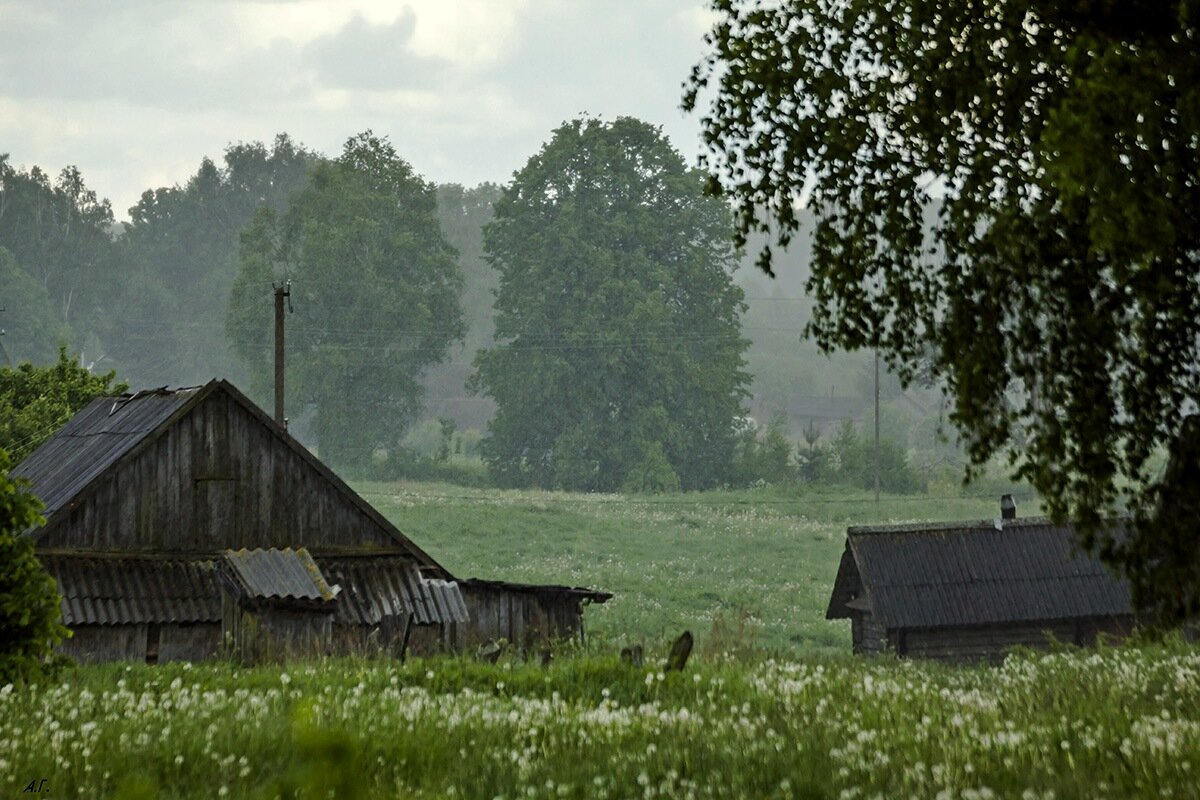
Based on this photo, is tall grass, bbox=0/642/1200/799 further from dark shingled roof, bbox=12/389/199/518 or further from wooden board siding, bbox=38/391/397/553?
dark shingled roof, bbox=12/389/199/518

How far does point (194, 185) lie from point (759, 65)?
4714 inches

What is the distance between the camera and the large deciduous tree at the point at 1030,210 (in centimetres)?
951

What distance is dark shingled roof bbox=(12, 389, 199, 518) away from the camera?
26594mm

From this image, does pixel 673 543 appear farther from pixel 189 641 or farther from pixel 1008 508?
pixel 189 641

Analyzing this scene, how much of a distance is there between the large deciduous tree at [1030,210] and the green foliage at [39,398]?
28.2m

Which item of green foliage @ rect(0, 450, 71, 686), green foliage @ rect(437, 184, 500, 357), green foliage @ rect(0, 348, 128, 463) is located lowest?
green foliage @ rect(0, 450, 71, 686)

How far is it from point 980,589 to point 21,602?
2231cm

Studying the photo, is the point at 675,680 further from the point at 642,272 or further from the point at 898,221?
the point at 642,272

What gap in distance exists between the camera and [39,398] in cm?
3791

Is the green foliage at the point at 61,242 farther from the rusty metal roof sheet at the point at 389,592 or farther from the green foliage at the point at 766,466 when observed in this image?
the rusty metal roof sheet at the point at 389,592

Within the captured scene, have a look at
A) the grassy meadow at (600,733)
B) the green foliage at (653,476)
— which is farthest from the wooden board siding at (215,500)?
the green foliage at (653,476)

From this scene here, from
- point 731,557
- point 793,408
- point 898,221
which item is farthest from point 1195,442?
point 793,408

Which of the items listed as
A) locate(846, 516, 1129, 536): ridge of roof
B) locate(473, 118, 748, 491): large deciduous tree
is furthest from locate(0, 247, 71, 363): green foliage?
locate(846, 516, 1129, 536): ridge of roof

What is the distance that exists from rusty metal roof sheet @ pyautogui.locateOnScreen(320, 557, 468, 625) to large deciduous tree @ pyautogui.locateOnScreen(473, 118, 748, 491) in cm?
4593
